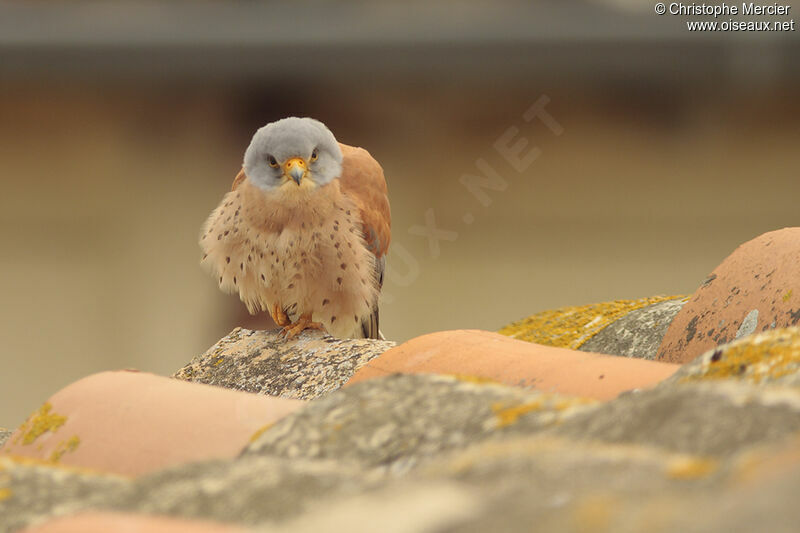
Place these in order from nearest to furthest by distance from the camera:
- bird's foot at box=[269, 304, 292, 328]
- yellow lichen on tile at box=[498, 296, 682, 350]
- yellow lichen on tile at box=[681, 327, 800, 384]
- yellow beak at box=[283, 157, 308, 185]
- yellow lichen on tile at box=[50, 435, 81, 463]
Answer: yellow lichen on tile at box=[681, 327, 800, 384] → yellow lichen on tile at box=[50, 435, 81, 463] → yellow beak at box=[283, 157, 308, 185] → bird's foot at box=[269, 304, 292, 328] → yellow lichen on tile at box=[498, 296, 682, 350]

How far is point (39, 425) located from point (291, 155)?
1.17 metres

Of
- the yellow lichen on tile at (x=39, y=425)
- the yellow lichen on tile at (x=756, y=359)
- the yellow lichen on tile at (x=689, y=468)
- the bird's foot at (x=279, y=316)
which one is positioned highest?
the bird's foot at (x=279, y=316)

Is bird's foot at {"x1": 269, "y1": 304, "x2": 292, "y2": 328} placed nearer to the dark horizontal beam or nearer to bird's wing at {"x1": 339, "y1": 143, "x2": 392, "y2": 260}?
bird's wing at {"x1": 339, "y1": 143, "x2": 392, "y2": 260}

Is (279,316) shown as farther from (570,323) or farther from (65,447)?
(65,447)

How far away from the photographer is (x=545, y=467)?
58cm

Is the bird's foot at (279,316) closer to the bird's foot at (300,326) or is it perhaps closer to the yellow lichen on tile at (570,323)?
the bird's foot at (300,326)

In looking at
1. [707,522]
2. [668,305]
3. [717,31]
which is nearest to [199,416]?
[707,522]

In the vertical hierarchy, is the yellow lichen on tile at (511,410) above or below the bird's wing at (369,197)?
below

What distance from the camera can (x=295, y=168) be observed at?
215 cm

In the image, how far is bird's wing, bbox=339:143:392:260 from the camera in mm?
2432

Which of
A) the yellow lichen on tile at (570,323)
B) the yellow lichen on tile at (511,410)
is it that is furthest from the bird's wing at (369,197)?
the yellow lichen on tile at (511,410)

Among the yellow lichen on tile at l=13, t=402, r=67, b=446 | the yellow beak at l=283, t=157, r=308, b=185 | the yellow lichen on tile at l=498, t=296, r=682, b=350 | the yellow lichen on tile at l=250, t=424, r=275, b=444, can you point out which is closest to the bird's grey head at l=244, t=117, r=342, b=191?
the yellow beak at l=283, t=157, r=308, b=185

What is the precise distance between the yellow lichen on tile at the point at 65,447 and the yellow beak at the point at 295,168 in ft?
3.79

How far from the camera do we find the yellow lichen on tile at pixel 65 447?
3.51ft
